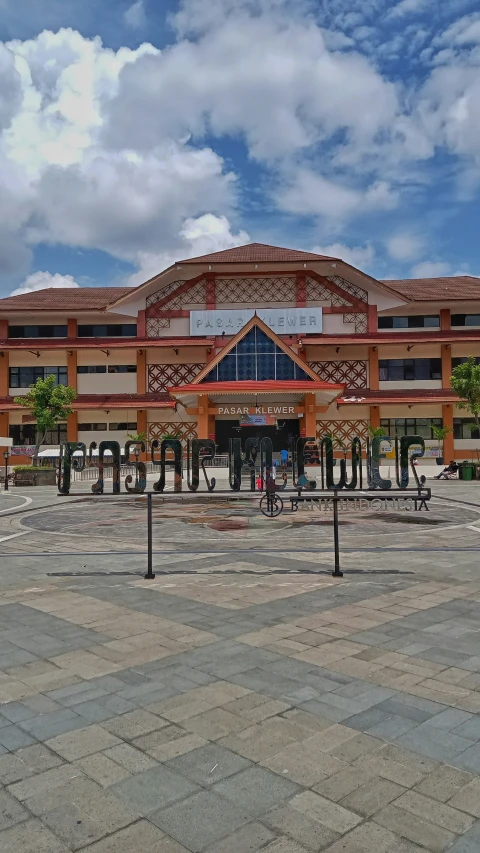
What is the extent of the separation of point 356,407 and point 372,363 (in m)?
3.79

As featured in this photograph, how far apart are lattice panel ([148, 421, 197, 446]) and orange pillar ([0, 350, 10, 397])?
11.9 meters

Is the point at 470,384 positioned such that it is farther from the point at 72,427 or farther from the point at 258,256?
the point at 72,427

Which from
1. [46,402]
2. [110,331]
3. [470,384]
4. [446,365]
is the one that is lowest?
[46,402]

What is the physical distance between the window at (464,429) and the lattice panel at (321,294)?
41.2 ft

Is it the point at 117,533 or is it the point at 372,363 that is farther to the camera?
the point at 372,363

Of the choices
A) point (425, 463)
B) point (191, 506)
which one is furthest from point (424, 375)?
point (191, 506)

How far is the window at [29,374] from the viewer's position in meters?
49.0

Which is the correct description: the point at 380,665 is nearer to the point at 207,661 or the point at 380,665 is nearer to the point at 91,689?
the point at 207,661

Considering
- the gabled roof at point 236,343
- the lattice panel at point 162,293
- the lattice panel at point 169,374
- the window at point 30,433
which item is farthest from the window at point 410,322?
the window at point 30,433

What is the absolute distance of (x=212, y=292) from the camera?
Answer: 4728cm

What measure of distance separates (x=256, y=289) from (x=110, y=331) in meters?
12.3

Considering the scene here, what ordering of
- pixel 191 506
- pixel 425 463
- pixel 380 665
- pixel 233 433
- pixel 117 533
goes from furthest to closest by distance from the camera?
1. pixel 233 433
2. pixel 425 463
3. pixel 191 506
4. pixel 117 533
5. pixel 380 665

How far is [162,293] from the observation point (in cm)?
4800

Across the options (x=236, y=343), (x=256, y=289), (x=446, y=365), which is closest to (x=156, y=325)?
(x=256, y=289)
